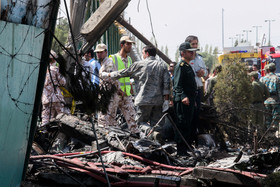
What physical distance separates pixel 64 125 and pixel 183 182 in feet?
10.3

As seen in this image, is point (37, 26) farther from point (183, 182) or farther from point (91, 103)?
point (183, 182)

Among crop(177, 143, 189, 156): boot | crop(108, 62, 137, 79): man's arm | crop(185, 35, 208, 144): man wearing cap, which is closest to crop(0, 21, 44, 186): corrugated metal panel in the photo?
crop(177, 143, 189, 156): boot

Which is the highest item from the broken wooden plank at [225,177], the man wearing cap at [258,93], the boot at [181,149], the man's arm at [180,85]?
the man's arm at [180,85]

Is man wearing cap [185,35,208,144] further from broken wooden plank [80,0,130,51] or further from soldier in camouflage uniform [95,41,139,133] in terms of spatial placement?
broken wooden plank [80,0,130,51]

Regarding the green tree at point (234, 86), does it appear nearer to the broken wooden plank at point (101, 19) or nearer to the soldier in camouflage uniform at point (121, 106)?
the soldier in camouflage uniform at point (121, 106)

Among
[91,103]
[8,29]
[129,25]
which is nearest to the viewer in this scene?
[8,29]

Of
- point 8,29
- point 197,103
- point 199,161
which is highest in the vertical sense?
point 8,29

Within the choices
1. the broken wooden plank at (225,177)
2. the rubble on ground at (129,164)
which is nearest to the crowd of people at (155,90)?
the rubble on ground at (129,164)

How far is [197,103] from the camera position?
27.3 feet

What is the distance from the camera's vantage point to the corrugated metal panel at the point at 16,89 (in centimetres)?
403

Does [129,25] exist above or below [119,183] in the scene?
above

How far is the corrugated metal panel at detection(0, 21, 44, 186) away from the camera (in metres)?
4.03

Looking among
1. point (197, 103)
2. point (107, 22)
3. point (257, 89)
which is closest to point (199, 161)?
point (197, 103)

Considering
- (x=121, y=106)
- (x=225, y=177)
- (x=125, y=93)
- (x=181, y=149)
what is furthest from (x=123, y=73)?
(x=225, y=177)
